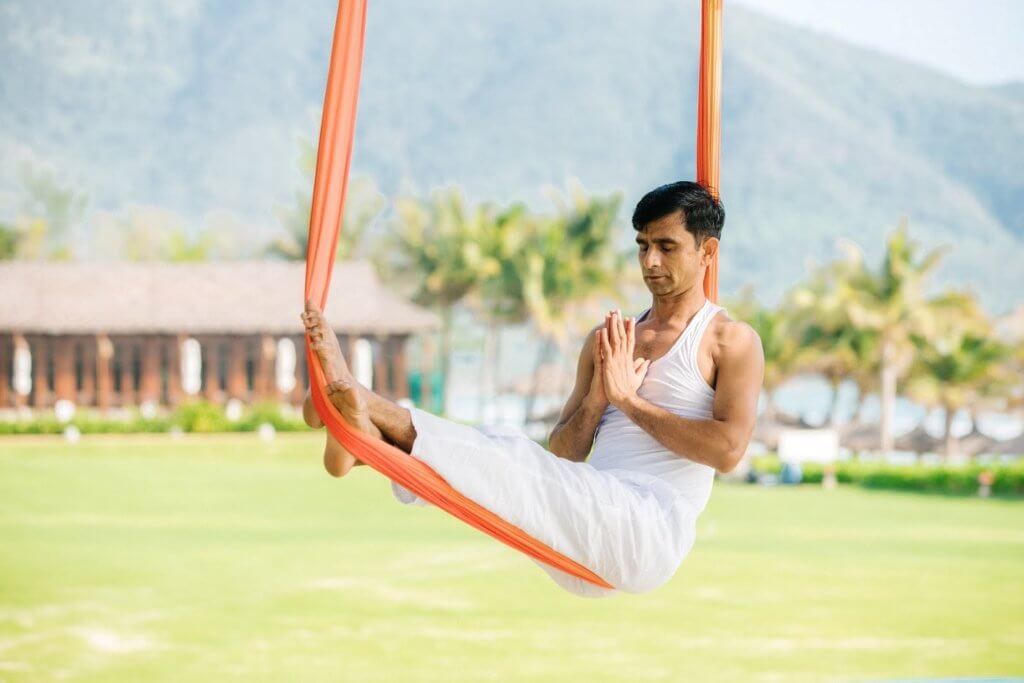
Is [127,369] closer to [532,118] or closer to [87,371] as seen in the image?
[87,371]

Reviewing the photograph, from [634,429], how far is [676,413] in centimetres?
10

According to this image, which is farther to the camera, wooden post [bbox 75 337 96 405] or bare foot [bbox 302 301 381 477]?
wooden post [bbox 75 337 96 405]

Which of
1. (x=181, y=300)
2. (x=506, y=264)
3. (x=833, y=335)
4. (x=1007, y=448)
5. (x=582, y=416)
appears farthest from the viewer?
(x=506, y=264)

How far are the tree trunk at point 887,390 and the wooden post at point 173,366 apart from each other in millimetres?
14782

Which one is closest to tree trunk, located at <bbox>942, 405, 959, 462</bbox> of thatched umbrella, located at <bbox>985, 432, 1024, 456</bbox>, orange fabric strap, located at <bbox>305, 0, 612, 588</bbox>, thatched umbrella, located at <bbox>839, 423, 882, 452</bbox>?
thatched umbrella, located at <bbox>985, 432, 1024, 456</bbox>

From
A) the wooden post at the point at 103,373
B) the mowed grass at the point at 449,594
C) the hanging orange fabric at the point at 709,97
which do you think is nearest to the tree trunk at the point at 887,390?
the mowed grass at the point at 449,594

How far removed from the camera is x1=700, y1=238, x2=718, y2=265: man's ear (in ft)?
9.07

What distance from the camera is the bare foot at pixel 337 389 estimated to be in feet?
7.82

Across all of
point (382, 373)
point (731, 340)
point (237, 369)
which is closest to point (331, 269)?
point (731, 340)

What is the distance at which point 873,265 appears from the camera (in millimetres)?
77750

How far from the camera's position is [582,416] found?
2.80m

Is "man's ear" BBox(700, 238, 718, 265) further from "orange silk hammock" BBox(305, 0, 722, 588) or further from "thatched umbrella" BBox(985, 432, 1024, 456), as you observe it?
"thatched umbrella" BBox(985, 432, 1024, 456)

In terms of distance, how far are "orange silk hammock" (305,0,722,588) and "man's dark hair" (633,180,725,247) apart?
0.82 feet

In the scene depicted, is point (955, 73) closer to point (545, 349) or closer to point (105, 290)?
point (545, 349)
